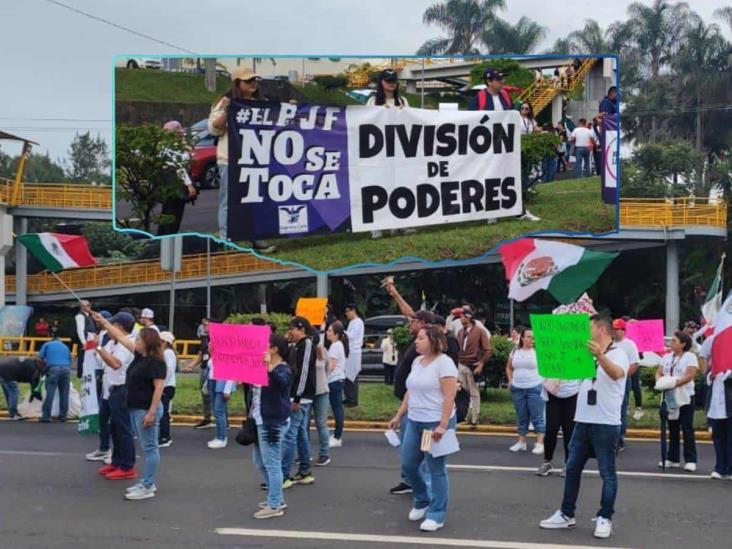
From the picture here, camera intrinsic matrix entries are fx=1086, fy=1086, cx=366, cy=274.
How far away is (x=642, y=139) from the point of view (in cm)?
5934

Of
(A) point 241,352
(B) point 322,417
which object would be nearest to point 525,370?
(B) point 322,417

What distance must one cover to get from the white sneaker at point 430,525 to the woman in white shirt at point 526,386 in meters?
4.37

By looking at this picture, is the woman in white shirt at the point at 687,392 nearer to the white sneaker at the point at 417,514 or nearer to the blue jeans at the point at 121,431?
the white sneaker at the point at 417,514

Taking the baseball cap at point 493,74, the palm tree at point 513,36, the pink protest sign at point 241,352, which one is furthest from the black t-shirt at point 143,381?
the palm tree at point 513,36

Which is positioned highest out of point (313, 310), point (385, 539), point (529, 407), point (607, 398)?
point (313, 310)

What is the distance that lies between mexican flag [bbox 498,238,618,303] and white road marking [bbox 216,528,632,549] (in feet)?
21.7

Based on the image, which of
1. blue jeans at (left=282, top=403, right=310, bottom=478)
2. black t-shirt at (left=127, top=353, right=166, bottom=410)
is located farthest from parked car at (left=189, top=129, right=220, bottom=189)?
black t-shirt at (left=127, top=353, right=166, bottom=410)

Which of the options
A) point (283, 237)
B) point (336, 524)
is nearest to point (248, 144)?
point (283, 237)

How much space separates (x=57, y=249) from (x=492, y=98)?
338 inches

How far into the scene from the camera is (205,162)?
1413 centimetres

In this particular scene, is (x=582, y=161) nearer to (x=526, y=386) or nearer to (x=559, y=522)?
(x=526, y=386)

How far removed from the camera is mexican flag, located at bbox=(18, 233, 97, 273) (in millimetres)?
18328

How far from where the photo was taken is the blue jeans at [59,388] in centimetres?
1565

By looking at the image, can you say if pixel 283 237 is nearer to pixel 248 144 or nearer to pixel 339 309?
pixel 248 144
